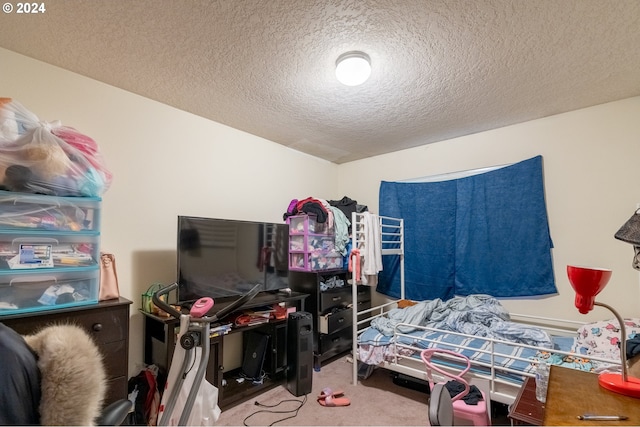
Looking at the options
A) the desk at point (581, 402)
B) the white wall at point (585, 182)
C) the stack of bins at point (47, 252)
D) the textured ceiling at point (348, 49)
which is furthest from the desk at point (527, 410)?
the stack of bins at point (47, 252)

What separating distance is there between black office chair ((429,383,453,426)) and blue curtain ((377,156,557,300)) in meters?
2.26

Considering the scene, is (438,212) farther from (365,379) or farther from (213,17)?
(213,17)

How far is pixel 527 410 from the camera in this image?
49.5 inches

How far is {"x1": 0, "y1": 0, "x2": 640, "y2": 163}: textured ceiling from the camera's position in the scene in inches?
59.1

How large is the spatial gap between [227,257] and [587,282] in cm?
216

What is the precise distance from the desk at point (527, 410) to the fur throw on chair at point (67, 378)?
4.93ft

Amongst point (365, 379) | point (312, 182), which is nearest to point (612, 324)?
point (365, 379)

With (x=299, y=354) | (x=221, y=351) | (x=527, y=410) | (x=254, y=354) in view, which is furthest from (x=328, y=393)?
(x=527, y=410)

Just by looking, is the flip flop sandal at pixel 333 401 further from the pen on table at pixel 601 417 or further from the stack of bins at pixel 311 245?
the pen on table at pixel 601 417

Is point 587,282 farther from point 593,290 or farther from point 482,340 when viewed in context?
point 482,340

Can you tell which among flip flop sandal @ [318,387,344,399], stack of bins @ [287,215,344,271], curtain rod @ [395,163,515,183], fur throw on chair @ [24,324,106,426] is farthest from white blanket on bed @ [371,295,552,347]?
fur throw on chair @ [24,324,106,426]

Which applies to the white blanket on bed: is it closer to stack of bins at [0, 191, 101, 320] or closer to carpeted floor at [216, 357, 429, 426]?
carpeted floor at [216, 357, 429, 426]

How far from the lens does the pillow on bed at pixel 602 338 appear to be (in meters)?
1.96

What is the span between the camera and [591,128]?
8.21 feet
